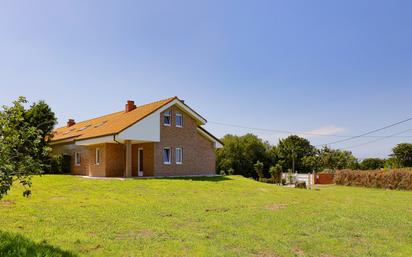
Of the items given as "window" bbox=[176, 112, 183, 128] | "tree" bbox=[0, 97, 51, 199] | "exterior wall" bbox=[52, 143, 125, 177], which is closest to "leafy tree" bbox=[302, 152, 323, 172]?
"window" bbox=[176, 112, 183, 128]

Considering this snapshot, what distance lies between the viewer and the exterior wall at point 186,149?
28000 millimetres

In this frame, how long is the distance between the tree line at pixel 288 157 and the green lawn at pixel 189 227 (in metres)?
43.6

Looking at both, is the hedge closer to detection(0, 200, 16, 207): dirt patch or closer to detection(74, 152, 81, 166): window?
detection(74, 152, 81, 166): window

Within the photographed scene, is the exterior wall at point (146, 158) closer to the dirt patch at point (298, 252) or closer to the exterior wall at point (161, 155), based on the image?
the exterior wall at point (161, 155)

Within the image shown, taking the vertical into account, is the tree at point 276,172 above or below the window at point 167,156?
below

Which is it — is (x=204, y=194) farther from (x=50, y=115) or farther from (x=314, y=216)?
(x=50, y=115)

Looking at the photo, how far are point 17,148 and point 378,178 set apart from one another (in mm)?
34505

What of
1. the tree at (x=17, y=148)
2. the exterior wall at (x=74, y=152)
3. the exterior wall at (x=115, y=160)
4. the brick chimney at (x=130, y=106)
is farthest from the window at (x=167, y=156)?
the tree at (x=17, y=148)

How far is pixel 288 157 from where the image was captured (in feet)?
230

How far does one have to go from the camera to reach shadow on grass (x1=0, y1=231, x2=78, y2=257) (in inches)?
271

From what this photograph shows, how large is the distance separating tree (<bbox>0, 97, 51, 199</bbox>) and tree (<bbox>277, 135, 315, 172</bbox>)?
62054mm

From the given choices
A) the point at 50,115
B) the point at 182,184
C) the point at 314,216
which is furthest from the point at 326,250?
the point at 50,115

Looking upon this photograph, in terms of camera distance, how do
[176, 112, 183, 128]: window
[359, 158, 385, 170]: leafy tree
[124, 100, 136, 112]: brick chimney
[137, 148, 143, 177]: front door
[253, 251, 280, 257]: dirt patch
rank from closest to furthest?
1. [253, 251, 280, 257]: dirt patch
2. [137, 148, 143, 177]: front door
3. [176, 112, 183, 128]: window
4. [124, 100, 136, 112]: brick chimney
5. [359, 158, 385, 170]: leafy tree

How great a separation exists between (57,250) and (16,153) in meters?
2.18
